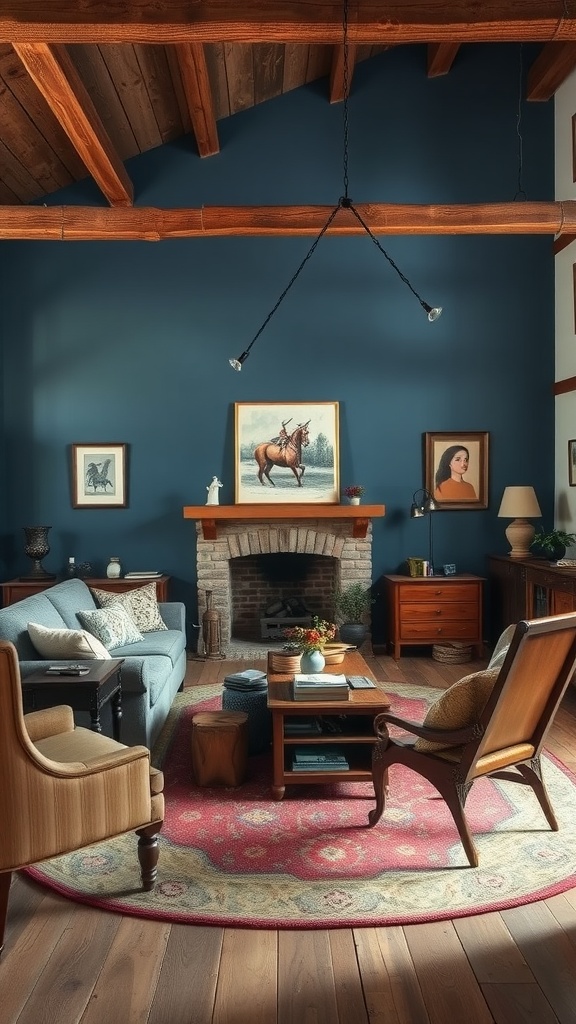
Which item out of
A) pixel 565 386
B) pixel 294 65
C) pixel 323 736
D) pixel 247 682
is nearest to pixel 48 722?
pixel 323 736

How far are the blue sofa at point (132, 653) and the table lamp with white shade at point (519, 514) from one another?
3.10 metres

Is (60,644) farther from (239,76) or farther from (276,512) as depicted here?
(239,76)

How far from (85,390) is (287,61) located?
3473 mm

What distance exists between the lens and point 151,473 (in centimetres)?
757

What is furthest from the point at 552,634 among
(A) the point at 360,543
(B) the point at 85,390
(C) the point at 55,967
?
(B) the point at 85,390

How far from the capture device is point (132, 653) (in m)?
5.12

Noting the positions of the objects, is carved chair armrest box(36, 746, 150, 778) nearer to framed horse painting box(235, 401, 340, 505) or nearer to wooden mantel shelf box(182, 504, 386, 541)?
wooden mantel shelf box(182, 504, 386, 541)

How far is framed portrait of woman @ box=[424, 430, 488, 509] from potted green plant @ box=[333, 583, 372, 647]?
3.95 feet

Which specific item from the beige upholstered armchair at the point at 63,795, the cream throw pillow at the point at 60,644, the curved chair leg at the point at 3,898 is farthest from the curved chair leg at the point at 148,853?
the cream throw pillow at the point at 60,644

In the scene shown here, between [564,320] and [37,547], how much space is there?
5343mm

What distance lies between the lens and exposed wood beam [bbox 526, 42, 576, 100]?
6777 millimetres

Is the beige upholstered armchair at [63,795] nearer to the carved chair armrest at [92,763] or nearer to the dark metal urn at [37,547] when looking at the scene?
the carved chair armrest at [92,763]

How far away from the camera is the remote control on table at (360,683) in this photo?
413 centimetres

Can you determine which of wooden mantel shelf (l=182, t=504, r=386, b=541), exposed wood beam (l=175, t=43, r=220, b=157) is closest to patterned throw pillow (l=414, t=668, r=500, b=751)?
wooden mantel shelf (l=182, t=504, r=386, b=541)
